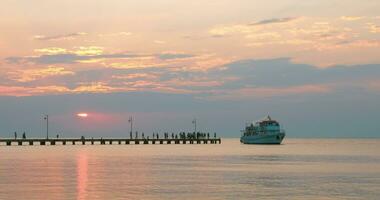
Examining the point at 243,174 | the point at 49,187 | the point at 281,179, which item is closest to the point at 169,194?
the point at 49,187

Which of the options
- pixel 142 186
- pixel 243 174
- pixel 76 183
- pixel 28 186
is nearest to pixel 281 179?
pixel 243 174

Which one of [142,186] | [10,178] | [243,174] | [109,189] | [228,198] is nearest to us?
[228,198]

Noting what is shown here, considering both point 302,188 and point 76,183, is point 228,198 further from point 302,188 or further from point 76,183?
point 76,183

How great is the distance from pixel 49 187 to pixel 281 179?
18.9 meters

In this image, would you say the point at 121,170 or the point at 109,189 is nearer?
A: the point at 109,189

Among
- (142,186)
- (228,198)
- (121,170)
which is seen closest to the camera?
(228,198)

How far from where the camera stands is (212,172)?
65.6m

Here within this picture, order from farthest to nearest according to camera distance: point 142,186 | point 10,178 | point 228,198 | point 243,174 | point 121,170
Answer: point 121,170 < point 243,174 < point 10,178 < point 142,186 < point 228,198

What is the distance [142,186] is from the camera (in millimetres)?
49969

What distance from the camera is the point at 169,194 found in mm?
44594

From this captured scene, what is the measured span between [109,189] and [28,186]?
6492 mm

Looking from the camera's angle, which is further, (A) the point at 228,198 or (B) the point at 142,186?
(B) the point at 142,186

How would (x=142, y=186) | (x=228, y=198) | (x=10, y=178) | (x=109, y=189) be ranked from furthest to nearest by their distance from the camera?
(x=10, y=178) < (x=142, y=186) < (x=109, y=189) < (x=228, y=198)

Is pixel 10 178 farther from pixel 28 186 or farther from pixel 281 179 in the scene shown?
pixel 281 179
